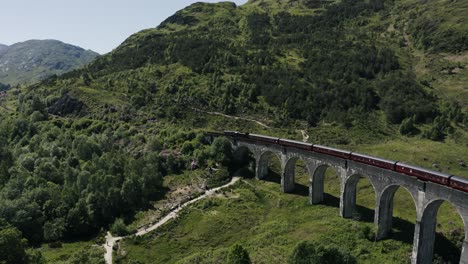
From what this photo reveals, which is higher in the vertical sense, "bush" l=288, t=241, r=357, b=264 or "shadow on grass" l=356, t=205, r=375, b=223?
"bush" l=288, t=241, r=357, b=264

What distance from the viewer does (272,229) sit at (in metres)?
67.0

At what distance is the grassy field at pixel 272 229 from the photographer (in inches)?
2258

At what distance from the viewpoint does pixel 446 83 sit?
412 feet

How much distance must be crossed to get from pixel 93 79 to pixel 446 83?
128m

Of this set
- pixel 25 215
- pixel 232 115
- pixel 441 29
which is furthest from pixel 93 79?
pixel 441 29

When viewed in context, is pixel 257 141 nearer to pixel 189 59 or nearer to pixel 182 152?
pixel 182 152

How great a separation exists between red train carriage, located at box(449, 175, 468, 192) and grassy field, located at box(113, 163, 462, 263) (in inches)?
490

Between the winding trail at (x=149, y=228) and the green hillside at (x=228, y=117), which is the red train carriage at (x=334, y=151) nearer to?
the green hillside at (x=228, y=117)

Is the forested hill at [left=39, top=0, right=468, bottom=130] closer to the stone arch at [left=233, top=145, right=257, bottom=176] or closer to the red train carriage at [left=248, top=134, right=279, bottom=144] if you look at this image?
the stone arch at [left=233, top=145, right=257, bottom=176]

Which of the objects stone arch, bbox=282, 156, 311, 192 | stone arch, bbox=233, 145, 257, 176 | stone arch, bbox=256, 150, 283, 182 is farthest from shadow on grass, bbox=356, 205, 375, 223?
stone arch, bbox=233, 145, 257, 176

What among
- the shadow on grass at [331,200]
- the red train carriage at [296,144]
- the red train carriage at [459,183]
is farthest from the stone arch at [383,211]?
the red train carriage at [296,144]

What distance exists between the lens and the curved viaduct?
48825mm

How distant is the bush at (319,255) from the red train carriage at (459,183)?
14833mm

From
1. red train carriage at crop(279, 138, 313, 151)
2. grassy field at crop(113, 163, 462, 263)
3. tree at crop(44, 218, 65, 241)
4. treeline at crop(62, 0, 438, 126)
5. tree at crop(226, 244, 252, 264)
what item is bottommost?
tree at crop(44, 218, 65, 241)
